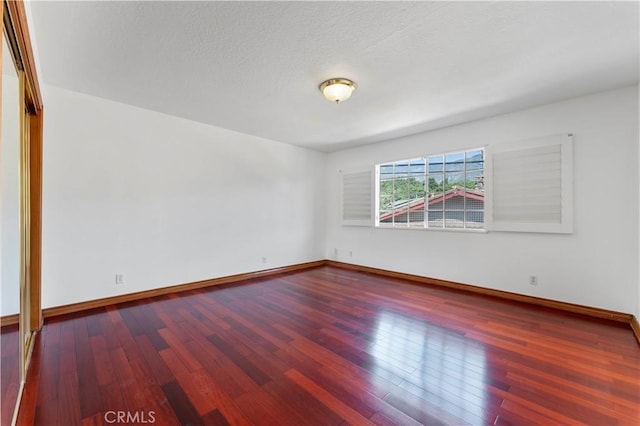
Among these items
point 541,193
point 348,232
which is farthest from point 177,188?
point 541,193

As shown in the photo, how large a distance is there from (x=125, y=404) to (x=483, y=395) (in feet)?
7.06

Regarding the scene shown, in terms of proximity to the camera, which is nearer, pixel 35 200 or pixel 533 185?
pixel 35 200

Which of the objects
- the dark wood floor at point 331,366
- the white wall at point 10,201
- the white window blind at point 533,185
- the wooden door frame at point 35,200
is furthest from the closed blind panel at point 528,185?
the wooden door frame at point 35,200

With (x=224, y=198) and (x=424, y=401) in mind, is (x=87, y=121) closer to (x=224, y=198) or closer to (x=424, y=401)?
(x=224, y=198)

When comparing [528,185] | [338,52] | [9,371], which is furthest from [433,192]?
[9,371]

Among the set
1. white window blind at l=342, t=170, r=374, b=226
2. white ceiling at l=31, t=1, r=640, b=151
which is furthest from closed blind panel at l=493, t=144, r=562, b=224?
white window blind at l=342, t=170, r=374, b=226

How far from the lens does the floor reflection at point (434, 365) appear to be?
1.66m

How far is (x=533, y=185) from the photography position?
11.2ft

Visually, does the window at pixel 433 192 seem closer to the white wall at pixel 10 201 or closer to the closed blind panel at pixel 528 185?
the closed blind panel at pixel 528 185

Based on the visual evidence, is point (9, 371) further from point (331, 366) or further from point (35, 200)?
point (331, 366)

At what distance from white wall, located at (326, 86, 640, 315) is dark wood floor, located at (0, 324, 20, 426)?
176 inches

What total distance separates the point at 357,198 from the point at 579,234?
10.7 ft

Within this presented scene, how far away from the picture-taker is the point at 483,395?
67.6 inches

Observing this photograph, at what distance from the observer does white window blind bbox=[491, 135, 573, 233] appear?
321 cm
